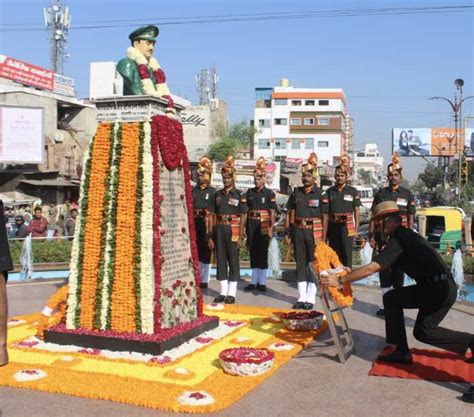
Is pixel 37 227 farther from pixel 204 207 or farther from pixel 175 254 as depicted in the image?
pixel 175 254

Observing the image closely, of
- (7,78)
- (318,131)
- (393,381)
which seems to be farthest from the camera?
(318,131)

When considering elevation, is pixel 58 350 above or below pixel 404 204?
below

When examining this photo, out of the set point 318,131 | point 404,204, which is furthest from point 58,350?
point 318,131

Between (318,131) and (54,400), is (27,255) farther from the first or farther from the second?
(318,131)

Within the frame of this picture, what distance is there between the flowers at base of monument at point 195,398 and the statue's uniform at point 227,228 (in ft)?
14.2

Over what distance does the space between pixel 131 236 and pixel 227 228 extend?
3.08 m

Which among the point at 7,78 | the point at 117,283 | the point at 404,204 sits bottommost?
the point at 117,283

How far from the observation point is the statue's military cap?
22.7ft

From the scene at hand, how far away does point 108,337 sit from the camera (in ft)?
20.0

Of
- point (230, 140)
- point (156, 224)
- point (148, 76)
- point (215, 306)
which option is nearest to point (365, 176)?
point (230, 140)

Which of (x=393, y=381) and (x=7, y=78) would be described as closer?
(x=393, y=381)

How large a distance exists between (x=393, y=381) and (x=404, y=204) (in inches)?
139

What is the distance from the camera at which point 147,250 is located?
20.2 ft

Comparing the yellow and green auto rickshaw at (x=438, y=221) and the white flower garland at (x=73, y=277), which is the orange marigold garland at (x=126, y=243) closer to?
the white flower garland at (x=73, y=277)
